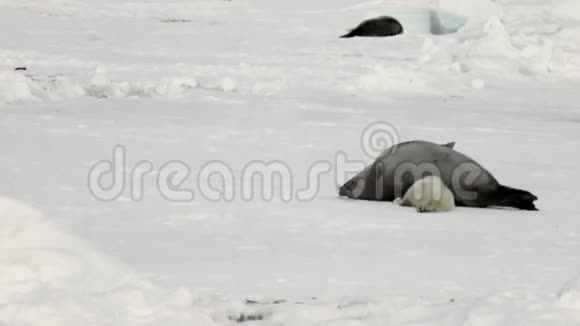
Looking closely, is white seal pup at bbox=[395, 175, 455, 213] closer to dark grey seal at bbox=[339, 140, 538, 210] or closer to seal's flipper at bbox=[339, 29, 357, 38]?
dark grey seal at bbox=[339, 140, 538, 210]

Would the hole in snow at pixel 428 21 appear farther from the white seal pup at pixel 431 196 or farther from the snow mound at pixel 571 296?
the snow mound at pixel 571 296

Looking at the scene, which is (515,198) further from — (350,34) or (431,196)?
(350,34)

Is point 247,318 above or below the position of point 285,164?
below

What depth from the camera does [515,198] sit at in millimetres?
5328

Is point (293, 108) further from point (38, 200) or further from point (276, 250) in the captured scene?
point (276, 250)

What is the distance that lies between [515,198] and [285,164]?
1502 millimetres

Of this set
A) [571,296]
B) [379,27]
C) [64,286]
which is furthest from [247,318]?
[379,27]

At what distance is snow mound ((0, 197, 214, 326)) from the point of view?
3049mm

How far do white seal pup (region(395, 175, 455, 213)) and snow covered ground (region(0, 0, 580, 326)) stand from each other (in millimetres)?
83

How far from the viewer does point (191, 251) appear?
162 inches

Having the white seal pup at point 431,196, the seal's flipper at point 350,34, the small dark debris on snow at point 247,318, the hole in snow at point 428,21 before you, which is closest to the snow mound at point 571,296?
the small dark debris on snow at point 247,318

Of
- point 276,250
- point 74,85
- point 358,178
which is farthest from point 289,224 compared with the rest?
point 74,85

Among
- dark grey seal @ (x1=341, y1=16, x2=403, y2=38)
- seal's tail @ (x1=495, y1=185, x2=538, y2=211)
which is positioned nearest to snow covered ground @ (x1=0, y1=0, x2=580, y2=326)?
seal's tail @ (x1=495, y1=185, x2=538, y2=211)

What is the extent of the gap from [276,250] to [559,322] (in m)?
1.40
